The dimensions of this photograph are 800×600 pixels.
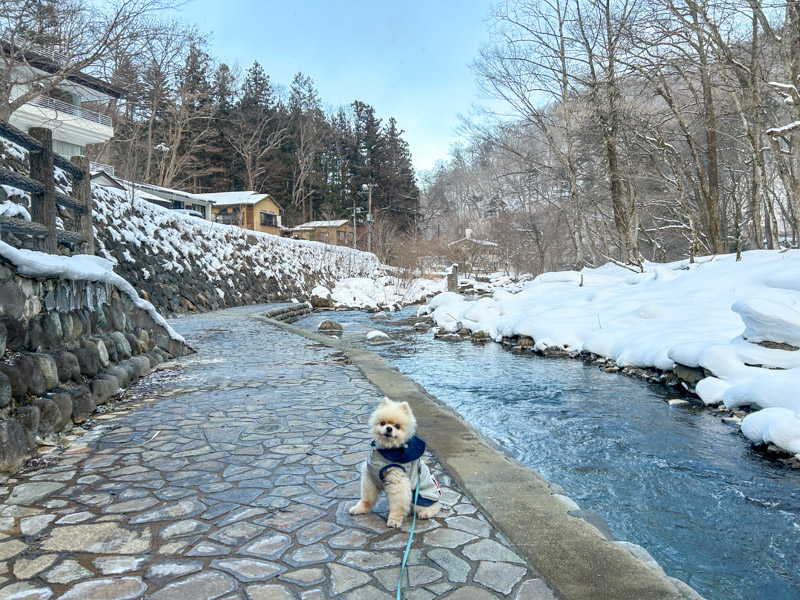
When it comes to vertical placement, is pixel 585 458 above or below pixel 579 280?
below

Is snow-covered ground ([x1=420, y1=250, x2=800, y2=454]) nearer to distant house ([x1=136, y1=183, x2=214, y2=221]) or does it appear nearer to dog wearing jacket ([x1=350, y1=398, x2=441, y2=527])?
dog wearing jacket ([x1=350, y1=398, x2=441, y2=527])

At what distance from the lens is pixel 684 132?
49.4 feet

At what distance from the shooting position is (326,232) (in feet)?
138

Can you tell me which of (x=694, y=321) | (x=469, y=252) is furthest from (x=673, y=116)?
(x=469, y=252)

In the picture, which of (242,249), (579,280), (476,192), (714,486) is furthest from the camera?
(476,192)

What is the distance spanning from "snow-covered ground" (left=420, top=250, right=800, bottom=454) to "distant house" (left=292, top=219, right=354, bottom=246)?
2581 cm

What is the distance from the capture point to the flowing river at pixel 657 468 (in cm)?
327

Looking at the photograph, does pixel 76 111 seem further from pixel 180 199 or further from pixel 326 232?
pixel 326 232

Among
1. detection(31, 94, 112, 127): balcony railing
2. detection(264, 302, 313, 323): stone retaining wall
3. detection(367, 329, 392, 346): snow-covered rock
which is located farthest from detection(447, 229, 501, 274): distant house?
detection(367, 329, 392, 346): snow-covered rock

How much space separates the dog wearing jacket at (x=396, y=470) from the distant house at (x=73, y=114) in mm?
25535

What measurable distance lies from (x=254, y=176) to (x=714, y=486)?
138 ft

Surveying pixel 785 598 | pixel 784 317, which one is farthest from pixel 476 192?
pixel 785 598

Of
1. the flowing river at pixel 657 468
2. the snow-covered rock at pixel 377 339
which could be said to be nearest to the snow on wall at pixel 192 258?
the snow-covered rock at pixel 377 339

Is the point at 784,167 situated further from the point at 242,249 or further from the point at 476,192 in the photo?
the point at 476,192
